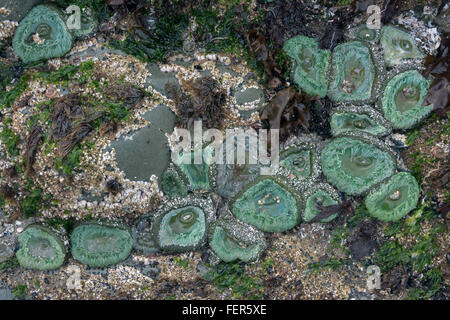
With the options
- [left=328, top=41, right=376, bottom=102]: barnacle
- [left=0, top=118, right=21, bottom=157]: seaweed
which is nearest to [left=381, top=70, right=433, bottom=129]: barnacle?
[left=328, top=41, right=376, bottom=102]: barnacle

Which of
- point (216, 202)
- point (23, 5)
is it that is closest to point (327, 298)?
point (216, 202)

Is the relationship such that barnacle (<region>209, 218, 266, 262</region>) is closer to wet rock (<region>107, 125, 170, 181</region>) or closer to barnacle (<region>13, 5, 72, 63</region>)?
wet rock (<region>107, 125, 170, 181</region>)

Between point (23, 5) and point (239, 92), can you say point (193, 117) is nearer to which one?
point (239, 92)

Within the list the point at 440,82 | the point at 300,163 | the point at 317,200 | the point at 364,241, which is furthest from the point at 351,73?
the point at 364,241

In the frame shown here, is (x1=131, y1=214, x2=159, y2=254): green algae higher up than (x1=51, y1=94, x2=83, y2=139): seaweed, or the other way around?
(x1=51, y1=94, x2=83, y2=139): seaweed

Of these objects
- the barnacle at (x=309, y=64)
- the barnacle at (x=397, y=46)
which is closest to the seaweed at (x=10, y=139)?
the barnacle at (x=309, y=64)

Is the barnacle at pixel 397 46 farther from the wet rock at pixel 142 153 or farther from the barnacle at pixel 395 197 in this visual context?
the wet rock at pixel 142 153
